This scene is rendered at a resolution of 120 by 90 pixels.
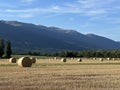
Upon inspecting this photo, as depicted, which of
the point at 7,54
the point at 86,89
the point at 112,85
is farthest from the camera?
the point at 7,54

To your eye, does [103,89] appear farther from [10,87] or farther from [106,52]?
[106,52]

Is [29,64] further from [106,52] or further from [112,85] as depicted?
[106,52]

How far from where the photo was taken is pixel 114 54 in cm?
14838

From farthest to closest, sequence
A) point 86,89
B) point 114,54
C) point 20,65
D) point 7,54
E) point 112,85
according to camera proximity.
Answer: point 114,54 → point 7,54 → point 20,65 → point 112,85 → point 86,89

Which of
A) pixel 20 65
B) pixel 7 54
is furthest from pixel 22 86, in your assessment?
pixel 7 54

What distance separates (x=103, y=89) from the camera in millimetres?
21109

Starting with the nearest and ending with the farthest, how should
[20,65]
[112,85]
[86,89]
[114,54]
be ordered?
[86,89], [112,85], [20,65], [114,54]

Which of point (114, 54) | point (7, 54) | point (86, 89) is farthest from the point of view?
point (114, 54)

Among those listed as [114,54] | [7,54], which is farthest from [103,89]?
[114,54]

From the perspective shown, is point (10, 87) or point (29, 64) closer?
point (10, 87)

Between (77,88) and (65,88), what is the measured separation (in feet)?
2.19

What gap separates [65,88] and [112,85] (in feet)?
11.5

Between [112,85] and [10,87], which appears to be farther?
[112,85]

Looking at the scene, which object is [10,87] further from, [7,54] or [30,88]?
[7,54]
